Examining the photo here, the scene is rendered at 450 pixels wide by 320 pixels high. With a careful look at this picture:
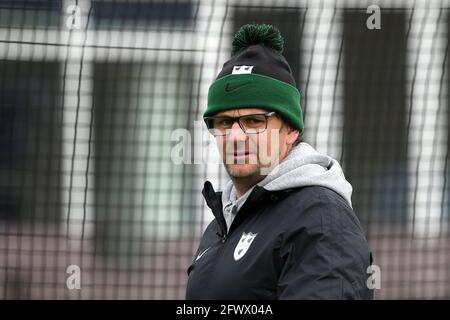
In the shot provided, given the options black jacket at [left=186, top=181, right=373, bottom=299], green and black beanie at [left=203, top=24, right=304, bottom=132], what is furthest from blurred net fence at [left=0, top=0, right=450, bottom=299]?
black jacket at [left=186, top=181, right=373, bottom=299]

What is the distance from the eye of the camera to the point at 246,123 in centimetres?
291

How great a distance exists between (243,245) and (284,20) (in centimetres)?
462

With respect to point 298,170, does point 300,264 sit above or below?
below

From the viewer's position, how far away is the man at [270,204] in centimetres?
252

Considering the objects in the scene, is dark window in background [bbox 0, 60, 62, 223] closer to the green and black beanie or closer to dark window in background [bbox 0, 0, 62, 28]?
dark window in background [bbox 0, 0, 62, 28]

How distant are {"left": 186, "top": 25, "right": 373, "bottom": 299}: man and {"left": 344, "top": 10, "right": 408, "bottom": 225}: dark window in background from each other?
4.32 metres

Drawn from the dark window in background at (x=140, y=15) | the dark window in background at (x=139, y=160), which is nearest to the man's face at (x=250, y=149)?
the dark window in background at (x=140, y=15)

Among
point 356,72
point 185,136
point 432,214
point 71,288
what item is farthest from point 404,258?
point 71,288

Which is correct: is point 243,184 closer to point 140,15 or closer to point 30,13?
point 140,15

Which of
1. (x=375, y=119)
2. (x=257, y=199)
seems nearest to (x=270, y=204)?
(x=257, y=199)

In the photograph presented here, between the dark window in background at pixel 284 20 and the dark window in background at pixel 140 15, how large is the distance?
0.44 m

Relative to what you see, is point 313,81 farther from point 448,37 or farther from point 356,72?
point 448,37

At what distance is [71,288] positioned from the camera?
6.81 meters

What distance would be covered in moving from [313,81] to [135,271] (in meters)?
2.13
